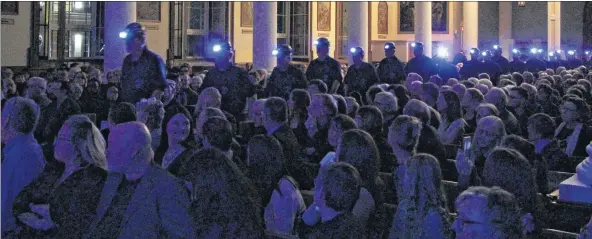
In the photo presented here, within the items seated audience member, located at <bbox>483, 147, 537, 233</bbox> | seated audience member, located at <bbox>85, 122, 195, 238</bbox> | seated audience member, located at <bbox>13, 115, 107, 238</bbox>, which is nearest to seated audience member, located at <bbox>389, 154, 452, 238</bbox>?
seated audience member, located at <bbox>483, 147, 537, 233</bbox>

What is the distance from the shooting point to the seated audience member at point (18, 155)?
5.37 metres

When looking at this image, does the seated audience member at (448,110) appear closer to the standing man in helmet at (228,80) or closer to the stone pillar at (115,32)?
the standing man in helmet at (228,80)

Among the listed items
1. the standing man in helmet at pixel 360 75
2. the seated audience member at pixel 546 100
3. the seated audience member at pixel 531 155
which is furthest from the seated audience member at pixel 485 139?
the standing man in helmet at pixel 360 75

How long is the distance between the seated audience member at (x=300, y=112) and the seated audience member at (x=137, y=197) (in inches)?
171

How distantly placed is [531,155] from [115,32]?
10506 mm

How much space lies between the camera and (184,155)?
6305mm

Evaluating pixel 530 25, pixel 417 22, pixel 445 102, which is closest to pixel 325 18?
pixel 417 22

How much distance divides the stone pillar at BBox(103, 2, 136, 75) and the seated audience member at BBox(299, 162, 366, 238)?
11165 millimetres

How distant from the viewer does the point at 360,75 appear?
41.5 ft

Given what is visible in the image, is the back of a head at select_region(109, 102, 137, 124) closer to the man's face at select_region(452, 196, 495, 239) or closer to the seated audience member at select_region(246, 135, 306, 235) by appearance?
the seated audience member at select_region(246, 135, 306, 235)

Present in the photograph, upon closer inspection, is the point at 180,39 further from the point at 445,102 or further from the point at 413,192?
the point at 413,192

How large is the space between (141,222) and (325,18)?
91.4 feet

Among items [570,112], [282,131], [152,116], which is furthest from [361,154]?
[570,112]

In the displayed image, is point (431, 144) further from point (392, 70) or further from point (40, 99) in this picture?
point (392, 70)
